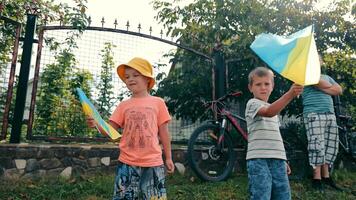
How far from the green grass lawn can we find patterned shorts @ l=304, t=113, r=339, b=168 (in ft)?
1.37

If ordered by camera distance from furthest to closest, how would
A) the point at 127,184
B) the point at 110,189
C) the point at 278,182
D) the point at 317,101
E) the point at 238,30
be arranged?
the point at 238,30
the point at 317,101
the point at 110,189
the point at 278,182
the point at 127,184

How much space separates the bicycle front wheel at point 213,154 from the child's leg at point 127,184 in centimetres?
214

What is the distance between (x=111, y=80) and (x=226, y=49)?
A: 213 centimetres

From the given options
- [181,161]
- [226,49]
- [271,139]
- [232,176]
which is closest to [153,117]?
[271,139]

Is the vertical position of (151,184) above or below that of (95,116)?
below

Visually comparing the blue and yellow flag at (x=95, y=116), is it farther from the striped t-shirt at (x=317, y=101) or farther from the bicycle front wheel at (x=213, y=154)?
the striped t-shirt at (x=317, y=101)

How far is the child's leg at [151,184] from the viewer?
257 cm

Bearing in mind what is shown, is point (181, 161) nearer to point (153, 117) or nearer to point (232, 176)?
point (232, 176)

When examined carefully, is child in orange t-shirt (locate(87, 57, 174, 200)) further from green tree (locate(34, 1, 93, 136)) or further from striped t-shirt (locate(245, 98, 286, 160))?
green tree (locate(34, 1, 93, 136))

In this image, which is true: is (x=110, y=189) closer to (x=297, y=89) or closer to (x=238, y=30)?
(x=297, y=89)

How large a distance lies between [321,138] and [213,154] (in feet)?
4.81

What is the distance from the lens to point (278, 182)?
2.71m

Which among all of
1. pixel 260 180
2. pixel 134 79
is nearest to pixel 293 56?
pixel 260 180

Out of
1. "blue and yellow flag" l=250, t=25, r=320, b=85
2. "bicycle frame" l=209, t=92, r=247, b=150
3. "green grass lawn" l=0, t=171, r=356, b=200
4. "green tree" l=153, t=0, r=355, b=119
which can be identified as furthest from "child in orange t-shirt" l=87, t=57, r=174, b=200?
"green tree" l=153, t=0, r=355, b=119
